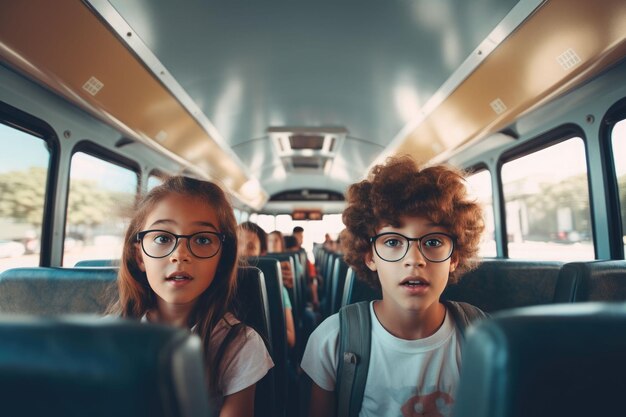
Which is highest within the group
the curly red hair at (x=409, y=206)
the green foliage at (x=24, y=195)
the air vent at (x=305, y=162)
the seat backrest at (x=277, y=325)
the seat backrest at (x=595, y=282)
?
the air vent at (x=305, y=162)

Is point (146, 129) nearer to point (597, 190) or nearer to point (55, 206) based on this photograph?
point (55, 206)

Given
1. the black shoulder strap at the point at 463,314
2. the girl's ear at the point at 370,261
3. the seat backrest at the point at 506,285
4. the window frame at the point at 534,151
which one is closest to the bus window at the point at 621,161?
the window frame at the point at 534,151

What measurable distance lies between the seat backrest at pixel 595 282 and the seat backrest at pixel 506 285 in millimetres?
462

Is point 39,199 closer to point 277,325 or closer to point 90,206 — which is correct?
point 90,206

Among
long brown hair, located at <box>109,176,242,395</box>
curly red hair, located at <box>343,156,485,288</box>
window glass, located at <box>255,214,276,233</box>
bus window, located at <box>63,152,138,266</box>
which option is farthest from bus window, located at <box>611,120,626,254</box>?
window glass, located at <box>255,214,276,233</box>

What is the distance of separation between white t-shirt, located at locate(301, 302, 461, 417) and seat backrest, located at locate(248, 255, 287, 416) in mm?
729

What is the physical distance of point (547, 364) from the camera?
0.41 meters

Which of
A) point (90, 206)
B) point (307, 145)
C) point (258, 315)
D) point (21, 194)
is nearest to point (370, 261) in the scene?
point (258, 315)

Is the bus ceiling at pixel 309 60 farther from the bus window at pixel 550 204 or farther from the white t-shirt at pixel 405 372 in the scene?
the white t-shirt at pixel 405 372

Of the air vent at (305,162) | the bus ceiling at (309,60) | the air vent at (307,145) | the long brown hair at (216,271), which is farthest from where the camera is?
the air vent at (305,162)

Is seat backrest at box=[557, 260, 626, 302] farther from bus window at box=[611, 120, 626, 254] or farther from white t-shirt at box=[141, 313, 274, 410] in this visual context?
bus window at box=[611, 120, 626, 254]

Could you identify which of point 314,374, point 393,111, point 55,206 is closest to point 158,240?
point 314,374

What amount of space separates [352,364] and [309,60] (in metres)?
2.84

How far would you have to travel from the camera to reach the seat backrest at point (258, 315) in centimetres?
163
